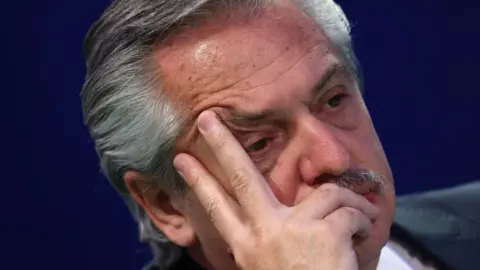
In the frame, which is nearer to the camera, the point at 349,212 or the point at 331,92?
the point at 349,212

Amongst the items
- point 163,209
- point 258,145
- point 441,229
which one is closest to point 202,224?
point 163,209

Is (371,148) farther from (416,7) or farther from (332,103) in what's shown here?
(416,7)

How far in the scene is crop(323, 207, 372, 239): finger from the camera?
3.38ft

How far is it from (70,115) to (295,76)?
0.88 meters

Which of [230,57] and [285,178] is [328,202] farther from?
[230,57]

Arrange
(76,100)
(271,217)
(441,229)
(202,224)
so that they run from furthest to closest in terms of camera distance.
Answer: (76,100) → (441,229) → (202,224) → (271,217)

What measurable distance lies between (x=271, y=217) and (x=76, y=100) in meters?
0.94

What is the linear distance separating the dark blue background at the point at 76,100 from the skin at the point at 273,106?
69cm

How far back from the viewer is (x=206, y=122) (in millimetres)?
1136

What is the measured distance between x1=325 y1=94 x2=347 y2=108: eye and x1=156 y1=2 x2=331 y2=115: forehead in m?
0.08

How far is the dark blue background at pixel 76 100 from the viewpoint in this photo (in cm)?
176

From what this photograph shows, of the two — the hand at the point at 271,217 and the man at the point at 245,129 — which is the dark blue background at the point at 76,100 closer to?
the man at the point at 245,129

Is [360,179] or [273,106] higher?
[273,106]

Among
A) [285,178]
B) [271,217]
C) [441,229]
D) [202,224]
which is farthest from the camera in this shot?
[441,229]
